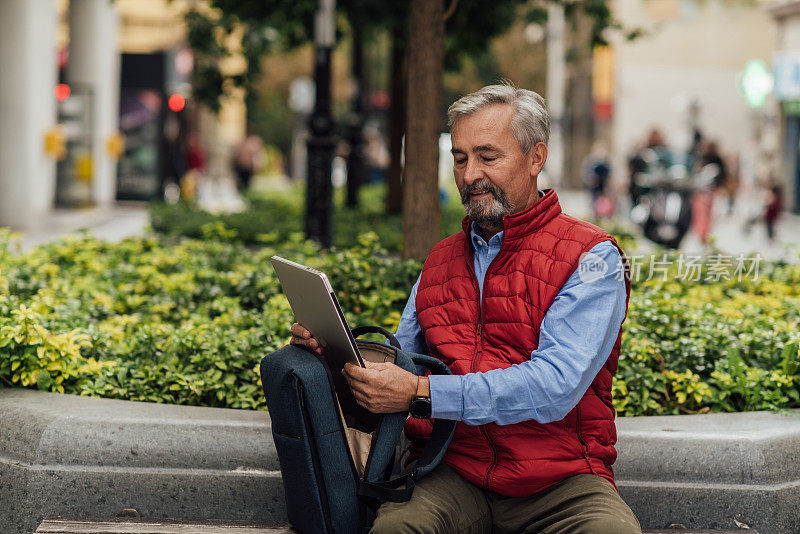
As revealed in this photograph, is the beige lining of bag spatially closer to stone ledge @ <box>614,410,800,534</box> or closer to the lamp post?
stone ledge @ <box>614,410,800,534</box>

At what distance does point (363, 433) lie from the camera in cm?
309

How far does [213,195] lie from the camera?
34844mm

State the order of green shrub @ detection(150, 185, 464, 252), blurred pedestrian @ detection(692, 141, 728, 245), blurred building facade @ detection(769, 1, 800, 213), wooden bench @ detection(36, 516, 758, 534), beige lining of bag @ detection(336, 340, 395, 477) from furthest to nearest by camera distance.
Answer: blurred building facade @ detection(769, 1, 800, 213)
blurred pedestrian @ detection(692, 141, 728, 245)
green shrub @ detection(150, 185, 464, 252)
wooden bench @ detection(36, 516, 758, 534)
beige lining of bag @ detection(336, 340, 395, 477)

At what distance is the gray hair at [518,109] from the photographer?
310 cm

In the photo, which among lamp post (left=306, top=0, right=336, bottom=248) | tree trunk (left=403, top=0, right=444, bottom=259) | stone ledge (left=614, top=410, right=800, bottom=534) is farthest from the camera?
lamp post (left=306, top=0, right=336, bottom=248)

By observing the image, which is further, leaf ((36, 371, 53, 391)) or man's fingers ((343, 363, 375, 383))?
leaf ((36, 371, 53, 391))

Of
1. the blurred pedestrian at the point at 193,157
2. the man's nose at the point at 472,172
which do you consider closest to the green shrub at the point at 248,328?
the man's nose at the point at 472,172

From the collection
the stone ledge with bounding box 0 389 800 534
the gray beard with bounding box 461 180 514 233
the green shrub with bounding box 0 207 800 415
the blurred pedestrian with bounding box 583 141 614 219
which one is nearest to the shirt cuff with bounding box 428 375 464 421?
the gray beard with bounding box 461 180 514 233

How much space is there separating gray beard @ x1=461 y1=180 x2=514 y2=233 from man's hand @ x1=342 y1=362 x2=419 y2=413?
55 centimetres

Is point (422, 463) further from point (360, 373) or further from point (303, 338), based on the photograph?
point (303, 338)

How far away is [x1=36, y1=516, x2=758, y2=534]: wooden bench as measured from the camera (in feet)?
11.1

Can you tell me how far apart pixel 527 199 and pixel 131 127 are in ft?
68.8

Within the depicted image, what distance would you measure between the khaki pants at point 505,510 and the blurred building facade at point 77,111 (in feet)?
39.3

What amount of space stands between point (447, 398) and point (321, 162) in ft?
24.1
